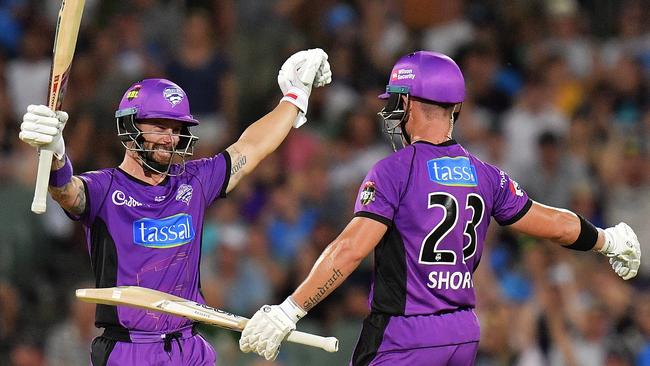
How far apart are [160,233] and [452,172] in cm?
159

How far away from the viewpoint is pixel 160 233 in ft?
21.1

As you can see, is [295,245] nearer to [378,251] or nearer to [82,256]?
[82,256]

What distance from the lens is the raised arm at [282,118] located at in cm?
693

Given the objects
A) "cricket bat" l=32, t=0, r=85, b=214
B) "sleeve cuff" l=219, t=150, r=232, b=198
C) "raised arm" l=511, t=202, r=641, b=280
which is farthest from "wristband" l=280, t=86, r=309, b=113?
"raised arm" l=511, t=202, r=641, b=280

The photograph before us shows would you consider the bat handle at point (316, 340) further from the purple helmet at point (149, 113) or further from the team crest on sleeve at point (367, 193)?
the purple helmet at point (149, 113)

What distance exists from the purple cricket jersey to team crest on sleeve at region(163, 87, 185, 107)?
3.75ft

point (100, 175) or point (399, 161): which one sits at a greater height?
point (399, 161)

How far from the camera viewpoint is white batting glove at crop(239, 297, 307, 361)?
608 centimetres

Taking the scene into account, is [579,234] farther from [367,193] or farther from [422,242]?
[367,193]

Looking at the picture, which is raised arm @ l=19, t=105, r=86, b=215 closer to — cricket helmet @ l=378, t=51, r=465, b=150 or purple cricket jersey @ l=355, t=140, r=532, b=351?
purple cricket jersey @ l=355, t=140, r=532, b=351

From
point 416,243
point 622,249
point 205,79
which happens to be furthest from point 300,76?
point 205,79

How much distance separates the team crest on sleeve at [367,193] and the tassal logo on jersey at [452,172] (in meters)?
0.32

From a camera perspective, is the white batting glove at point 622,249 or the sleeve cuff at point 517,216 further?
the white batting glove at point 622,249

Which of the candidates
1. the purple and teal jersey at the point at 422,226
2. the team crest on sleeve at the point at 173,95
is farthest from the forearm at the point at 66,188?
the purple and teal jersey at the point at 422,226
